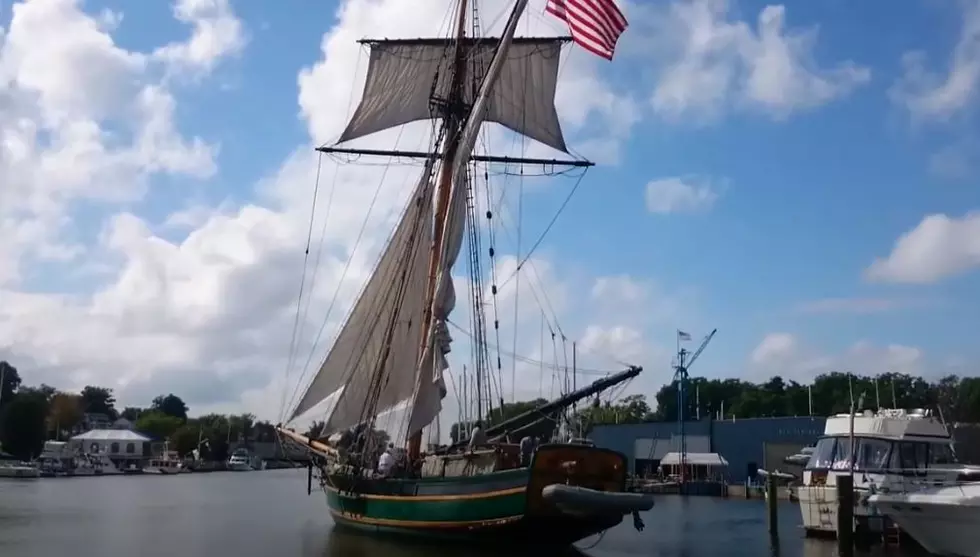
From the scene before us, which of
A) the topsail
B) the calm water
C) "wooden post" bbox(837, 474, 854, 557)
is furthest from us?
the topsail

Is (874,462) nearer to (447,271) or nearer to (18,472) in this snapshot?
(447,271)

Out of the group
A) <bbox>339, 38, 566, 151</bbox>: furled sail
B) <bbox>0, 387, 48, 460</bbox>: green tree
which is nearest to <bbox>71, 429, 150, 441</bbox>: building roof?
<bbox>0, 387, 48, 460</bbox>: green tree

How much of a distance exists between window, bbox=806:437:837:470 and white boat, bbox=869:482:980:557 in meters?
3.92

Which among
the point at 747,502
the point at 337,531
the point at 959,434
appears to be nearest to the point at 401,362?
the point at 337,531

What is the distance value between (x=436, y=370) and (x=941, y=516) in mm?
16558

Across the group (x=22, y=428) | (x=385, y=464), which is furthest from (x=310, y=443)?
(x=22, y=428)

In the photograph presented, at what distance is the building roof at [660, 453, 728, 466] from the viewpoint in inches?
3190

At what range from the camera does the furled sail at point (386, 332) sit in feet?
133

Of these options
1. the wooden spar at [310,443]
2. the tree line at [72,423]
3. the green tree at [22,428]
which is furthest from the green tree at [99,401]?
the wooden spar at [310,443]

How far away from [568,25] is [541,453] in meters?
12.0

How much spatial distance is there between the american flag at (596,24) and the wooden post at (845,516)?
13494 millimetres

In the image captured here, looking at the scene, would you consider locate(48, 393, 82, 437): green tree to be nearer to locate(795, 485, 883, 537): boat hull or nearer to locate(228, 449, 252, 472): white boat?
locate(228, 449, 252, 472): white boat

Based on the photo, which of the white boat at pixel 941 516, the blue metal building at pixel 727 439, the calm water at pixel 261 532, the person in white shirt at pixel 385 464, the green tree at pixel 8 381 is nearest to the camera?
the white boat at pixel 941 516

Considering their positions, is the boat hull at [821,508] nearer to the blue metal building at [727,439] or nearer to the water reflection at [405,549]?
the water reflection at [405,549]
